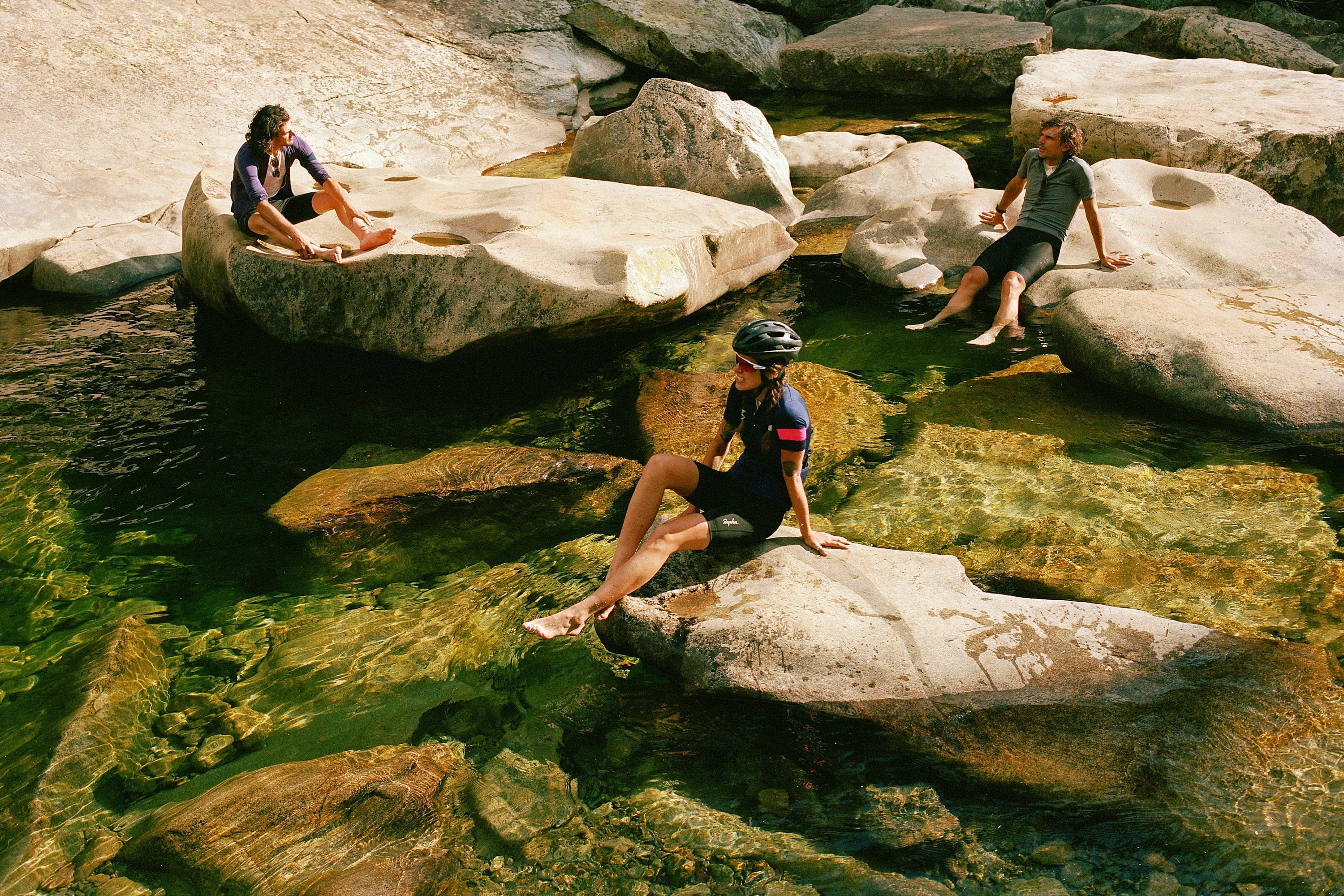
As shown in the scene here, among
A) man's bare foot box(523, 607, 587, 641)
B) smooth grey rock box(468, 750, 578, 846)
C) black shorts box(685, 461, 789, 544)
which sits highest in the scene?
black shorts box(685, 461, 789, 544)

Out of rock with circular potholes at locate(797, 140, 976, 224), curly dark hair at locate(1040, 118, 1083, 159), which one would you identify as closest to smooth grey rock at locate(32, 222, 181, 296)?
rock with circular potholes at locate(797, 140, 976, 224)

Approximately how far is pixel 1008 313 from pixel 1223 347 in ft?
5.45

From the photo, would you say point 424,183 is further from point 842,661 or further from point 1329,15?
point 1329,15

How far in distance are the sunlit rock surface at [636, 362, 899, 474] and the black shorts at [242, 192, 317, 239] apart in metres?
3.12

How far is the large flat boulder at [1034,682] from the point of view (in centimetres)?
326

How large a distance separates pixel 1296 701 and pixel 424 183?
7.09 metres

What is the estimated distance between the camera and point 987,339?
7.09 m

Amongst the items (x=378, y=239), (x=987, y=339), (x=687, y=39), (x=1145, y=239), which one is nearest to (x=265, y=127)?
(x=378, y=239)

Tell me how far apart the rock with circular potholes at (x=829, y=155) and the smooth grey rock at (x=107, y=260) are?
6.32 m

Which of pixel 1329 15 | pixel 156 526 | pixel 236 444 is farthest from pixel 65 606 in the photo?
pixel 1329 15

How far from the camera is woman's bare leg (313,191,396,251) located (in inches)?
264

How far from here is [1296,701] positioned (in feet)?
11.5

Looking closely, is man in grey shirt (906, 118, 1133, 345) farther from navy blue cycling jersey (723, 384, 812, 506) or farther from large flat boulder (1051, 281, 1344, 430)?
navy blue cycling jersey (723, 384, 812, 506)

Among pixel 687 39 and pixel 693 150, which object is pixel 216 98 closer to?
pixel 693 150
